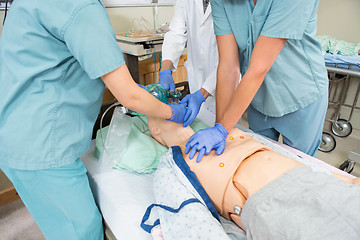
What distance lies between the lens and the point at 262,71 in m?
1.06

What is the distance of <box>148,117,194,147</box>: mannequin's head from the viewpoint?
1427 mm

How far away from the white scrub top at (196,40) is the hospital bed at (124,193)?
637mm

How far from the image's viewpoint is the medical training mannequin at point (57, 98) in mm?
787

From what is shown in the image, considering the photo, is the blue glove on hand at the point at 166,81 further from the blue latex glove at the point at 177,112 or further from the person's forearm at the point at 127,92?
the person's forearm at the point at 127,92

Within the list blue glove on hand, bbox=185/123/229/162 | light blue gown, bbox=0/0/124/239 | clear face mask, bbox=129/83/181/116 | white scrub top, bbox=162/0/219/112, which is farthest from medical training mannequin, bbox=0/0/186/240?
white scrub top, bbox=162/0/219/112

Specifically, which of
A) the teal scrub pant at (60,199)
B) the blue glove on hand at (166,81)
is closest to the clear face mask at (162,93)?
the blue glove on hand at (166,81)

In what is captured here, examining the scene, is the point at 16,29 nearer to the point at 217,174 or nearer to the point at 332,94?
the point at 217,174

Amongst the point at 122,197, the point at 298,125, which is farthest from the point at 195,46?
Result: the point at 122,197

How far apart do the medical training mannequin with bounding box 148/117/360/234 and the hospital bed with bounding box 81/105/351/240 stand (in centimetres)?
25

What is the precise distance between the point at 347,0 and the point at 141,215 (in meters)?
3.06

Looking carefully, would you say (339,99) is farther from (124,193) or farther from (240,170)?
(124,193)

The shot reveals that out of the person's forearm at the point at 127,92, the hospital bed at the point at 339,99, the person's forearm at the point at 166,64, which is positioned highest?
the person's forearm at the point at 127,92

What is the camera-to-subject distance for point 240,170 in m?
1.04

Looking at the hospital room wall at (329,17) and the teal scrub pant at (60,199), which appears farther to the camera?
the hospital room wall at (329,17)
